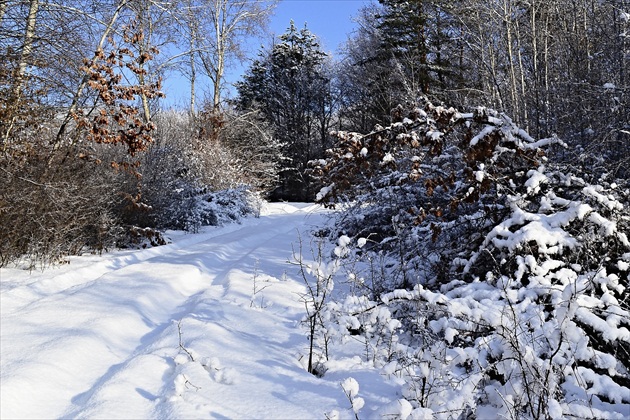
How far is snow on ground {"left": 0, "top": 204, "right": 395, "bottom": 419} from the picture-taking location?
281 cm

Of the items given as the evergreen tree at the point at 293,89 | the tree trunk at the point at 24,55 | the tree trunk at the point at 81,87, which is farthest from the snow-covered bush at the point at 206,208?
the evergreen tree at the point at 293,89

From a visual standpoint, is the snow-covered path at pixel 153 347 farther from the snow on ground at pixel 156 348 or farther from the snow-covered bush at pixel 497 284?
the snow-covered bush at pixel 497 284

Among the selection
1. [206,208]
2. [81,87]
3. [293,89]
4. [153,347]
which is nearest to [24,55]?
[81,87]

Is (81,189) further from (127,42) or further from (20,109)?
(127,42)

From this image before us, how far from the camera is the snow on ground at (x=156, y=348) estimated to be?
281cm

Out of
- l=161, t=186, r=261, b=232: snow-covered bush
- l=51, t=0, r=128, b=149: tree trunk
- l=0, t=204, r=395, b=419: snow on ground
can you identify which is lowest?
l=0, t=204, r=395, b=419: snow on ground

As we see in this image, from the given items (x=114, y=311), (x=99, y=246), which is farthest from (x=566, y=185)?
(x=99, y=246)

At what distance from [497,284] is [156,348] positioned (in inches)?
119

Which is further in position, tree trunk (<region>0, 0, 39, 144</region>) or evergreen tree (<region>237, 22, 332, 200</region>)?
evergreen tree (<region>237, 22, 332, 200</region>)

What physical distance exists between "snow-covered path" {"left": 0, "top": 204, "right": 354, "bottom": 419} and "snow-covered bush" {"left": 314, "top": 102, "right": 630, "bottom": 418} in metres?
0.80

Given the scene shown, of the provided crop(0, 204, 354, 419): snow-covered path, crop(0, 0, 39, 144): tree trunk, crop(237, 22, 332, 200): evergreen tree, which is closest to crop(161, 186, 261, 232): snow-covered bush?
crop(0, 0, 39, 144): tree trunk

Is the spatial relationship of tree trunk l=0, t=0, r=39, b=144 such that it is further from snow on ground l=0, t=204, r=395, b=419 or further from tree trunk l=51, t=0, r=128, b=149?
snow on ground l=0, t=204, r=395, b=419

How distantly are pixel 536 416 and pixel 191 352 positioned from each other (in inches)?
98.1

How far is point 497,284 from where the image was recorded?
3561 millimetres
